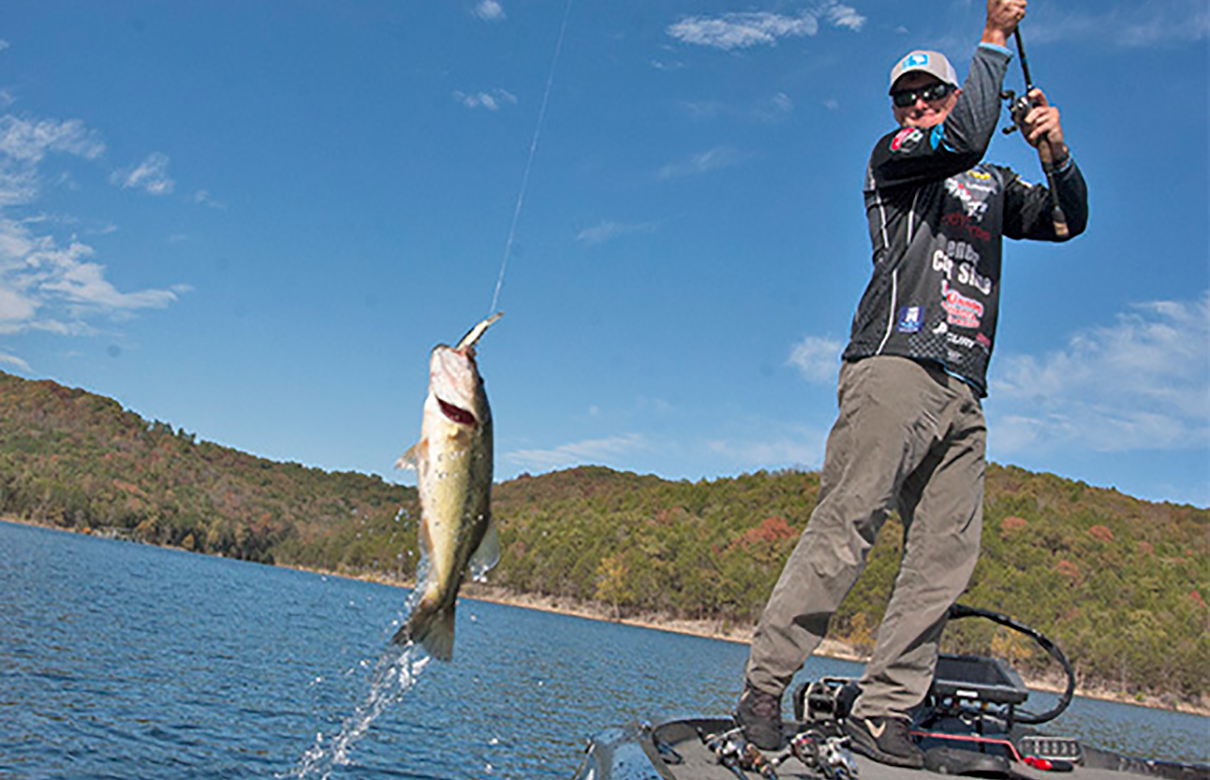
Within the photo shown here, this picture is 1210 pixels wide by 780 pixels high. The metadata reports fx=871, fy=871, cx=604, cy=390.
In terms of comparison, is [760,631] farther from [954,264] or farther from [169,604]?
[169,604]

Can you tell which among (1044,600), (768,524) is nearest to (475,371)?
(1044,600)

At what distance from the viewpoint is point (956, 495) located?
388 centimetres

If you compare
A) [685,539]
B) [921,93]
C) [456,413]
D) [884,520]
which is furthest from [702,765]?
[685,539]

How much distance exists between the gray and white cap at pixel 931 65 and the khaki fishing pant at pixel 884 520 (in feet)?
4.69

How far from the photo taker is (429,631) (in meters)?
3.02

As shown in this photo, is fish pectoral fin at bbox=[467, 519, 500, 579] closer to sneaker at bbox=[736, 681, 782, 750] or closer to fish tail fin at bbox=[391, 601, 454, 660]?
fish tail fin at bbox=[391, 601, 454, 660]

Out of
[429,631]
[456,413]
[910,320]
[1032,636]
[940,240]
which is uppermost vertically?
[940,240]

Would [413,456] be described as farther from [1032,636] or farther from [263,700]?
[263,700]

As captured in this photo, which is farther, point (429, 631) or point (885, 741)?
point (885, 741)

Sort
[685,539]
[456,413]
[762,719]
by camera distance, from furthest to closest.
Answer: [685,539] → [762,719] → [456,413]

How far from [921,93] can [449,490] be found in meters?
2.93

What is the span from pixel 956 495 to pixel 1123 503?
168133 mm

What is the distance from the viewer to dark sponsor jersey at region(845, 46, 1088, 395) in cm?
368

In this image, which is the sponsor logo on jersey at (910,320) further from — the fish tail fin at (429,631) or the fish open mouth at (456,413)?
the fish tail fin at (429,631)
